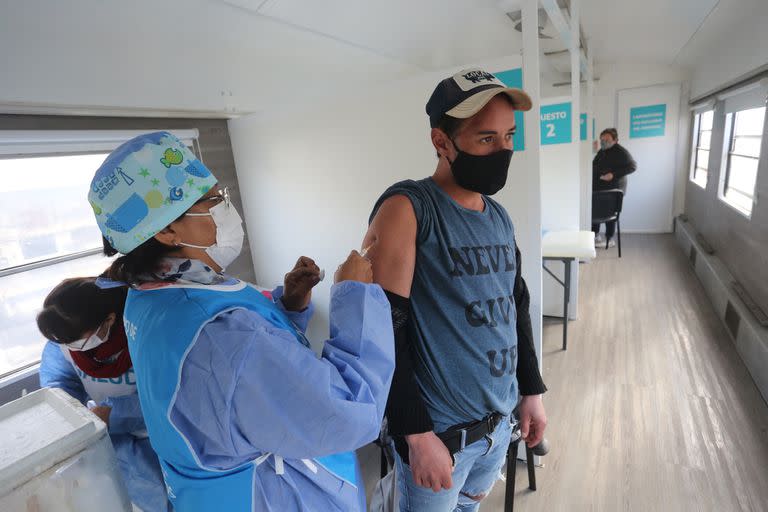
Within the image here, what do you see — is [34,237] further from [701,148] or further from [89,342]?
[701,148]

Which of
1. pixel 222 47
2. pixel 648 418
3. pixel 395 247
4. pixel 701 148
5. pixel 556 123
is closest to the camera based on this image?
pixel 395 247

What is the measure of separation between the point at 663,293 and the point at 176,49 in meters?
4.59

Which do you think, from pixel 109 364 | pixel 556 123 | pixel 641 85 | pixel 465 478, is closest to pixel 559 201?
pixel 556 123

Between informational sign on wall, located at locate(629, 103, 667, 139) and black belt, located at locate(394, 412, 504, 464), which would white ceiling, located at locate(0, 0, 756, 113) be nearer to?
black belt, located at locate(394, 412, 504, 464)

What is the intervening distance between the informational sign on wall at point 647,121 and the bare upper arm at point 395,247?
6846mm

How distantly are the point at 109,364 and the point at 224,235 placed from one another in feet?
2.32

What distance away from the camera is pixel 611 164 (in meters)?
5.38

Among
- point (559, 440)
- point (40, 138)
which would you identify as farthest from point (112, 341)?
point (559, 440)

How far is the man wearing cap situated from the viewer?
0.99 metres

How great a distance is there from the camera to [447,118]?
107cm

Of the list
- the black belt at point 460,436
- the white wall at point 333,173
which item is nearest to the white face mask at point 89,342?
the black belt at point 460,436

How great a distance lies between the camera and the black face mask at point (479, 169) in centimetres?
106

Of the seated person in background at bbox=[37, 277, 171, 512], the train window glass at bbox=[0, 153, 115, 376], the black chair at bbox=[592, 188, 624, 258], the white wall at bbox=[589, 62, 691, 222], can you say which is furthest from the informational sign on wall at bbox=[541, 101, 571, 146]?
the white wall at bbox=[589, 62, 691, 222]

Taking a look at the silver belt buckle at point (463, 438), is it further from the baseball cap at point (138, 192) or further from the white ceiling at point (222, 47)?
the white ceiling at point (222, 47)
